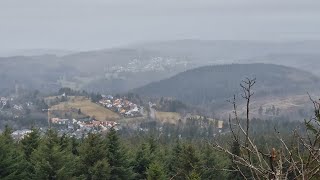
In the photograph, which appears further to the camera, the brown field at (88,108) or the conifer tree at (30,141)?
the brown field at (88,108)

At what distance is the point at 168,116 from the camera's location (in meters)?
185

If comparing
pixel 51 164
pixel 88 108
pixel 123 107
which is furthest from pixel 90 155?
pixel 123 107

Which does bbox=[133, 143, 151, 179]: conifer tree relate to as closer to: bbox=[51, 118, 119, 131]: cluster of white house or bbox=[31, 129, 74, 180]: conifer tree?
bbox=[31, 129, 74, 180]: conifer tree

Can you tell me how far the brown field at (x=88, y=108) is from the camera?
170075mm

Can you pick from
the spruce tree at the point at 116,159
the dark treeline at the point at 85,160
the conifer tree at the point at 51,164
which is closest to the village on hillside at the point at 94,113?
the dark treeline at the point at 85,160

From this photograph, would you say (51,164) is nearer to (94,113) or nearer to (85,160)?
(85,160)

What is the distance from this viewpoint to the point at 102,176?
945 inches

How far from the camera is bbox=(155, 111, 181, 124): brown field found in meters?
174

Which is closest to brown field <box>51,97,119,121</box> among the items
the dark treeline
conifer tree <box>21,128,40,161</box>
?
the dark treeline

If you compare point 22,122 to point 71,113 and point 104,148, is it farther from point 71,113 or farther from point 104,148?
point 104,148

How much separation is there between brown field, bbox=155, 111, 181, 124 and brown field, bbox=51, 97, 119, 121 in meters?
17.9

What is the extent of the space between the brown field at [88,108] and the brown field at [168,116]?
58.8ft

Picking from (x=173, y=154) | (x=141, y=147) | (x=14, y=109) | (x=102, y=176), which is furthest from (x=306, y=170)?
(x=14, y=109)

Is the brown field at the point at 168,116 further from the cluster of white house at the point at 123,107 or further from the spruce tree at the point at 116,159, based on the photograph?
the spruce tree at the point at 116,159
